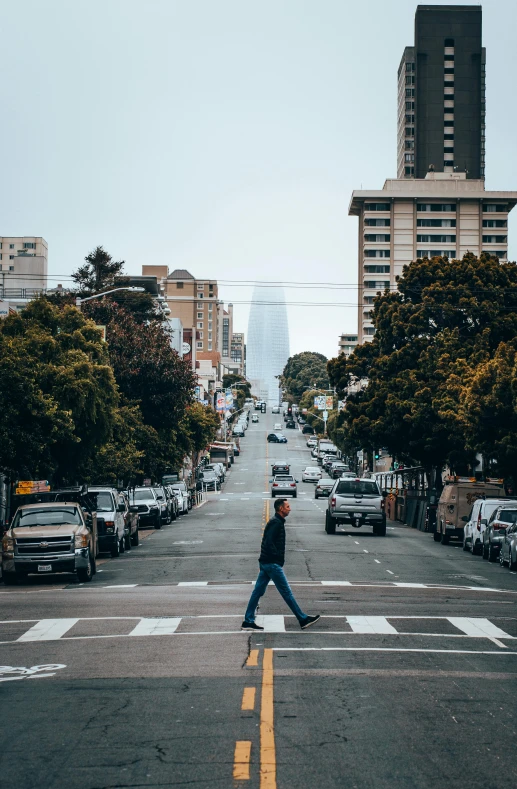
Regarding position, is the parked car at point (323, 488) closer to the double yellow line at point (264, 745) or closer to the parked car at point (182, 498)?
the parked car at point (182, 498)

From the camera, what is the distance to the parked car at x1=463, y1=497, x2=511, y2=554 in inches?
1387

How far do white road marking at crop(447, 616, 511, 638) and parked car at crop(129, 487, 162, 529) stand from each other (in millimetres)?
32487

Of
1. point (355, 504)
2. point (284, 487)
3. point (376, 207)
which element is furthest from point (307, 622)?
point (376, 207)

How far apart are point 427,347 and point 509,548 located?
29.9 metres

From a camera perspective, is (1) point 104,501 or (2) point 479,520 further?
(2) point 479,520

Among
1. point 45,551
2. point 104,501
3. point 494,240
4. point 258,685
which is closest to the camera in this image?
point 258,685

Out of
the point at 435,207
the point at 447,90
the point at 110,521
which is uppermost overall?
the point at 447,90

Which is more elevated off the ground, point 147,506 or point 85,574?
point 147,506

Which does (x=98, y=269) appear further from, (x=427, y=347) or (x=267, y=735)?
(x=267, y=735)

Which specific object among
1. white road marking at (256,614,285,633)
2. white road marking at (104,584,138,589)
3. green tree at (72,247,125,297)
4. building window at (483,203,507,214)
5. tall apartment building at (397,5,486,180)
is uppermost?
tall apartment building at (397,5,486,180)

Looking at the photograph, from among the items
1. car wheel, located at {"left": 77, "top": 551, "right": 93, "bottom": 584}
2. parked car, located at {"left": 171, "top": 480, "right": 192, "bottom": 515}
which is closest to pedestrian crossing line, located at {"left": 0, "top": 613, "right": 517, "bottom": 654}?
car wheel, located at {"left": 77, "top": 551, "right": 93, "bottom": 584}

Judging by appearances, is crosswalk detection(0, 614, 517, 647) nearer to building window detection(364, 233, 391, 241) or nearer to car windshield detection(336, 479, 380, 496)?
car windshield detection(336, 479, 380, 496)

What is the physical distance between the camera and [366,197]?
15625 cm

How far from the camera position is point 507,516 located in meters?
33.2
